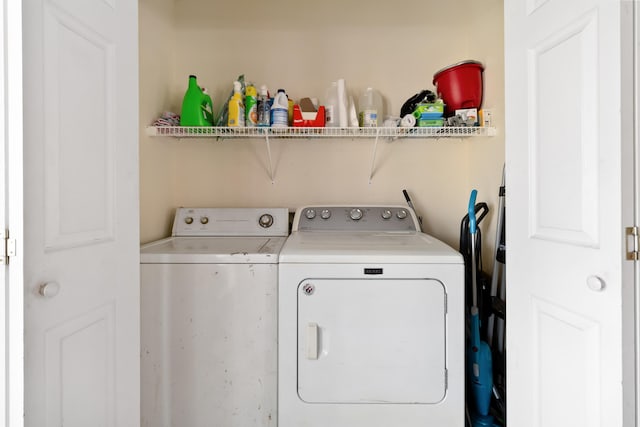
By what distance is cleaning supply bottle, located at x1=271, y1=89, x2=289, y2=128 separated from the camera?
6.38 feet

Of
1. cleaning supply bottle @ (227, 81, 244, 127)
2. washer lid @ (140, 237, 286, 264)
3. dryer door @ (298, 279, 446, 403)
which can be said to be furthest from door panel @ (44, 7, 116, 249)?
cleaning supply bottle @ (227, 81, 244, 127)

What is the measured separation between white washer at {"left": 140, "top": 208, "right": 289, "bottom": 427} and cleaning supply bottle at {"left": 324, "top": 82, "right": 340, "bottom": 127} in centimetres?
101

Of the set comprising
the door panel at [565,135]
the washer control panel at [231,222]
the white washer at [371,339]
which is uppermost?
the door panel at [565,135]

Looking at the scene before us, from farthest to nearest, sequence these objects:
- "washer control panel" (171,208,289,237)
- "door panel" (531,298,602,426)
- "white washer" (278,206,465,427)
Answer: "washer control panel" (171,208,289,237) → "white washer" (278,206,465,427) → "door panel" (531,298,602,426)

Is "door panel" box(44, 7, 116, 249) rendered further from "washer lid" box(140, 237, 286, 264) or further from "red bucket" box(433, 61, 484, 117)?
"red bucket" box(433, 61, 484, 117)

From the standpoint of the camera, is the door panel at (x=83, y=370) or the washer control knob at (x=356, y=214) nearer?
the door panel at (x=83, y=370)

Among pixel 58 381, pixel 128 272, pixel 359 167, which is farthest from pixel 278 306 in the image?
pixel 359 167

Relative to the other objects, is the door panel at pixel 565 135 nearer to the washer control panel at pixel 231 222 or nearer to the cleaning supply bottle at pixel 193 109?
the washer control panel at pixel 231 222

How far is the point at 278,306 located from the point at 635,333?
1.13m

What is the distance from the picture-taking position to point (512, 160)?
1086 millimetres

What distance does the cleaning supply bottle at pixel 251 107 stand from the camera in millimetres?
1958

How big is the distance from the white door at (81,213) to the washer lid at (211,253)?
295 millimetres

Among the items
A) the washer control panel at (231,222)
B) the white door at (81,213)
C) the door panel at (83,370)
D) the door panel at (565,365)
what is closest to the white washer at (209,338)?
the white door at (81,213)

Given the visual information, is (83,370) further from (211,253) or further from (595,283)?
(595,283)
